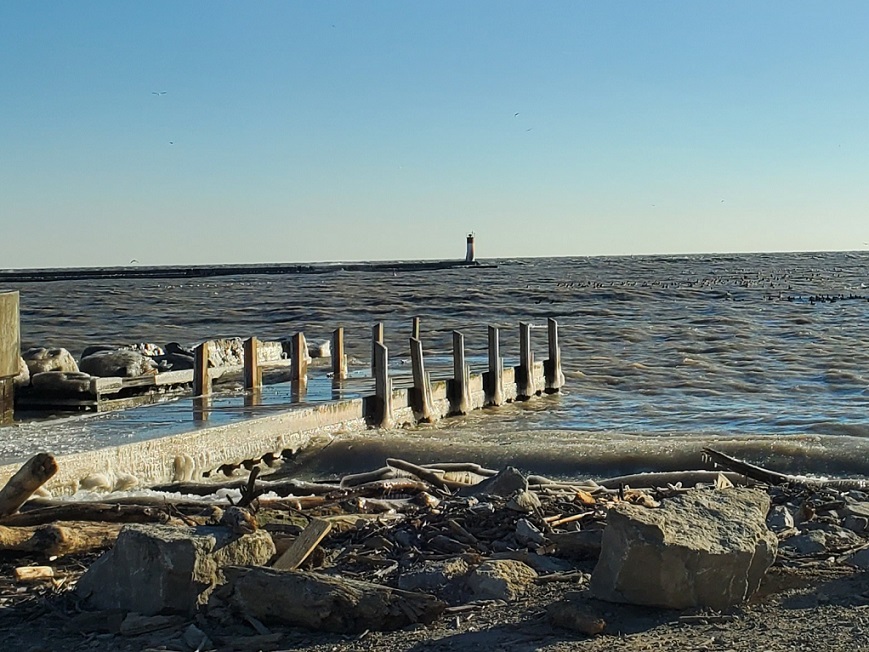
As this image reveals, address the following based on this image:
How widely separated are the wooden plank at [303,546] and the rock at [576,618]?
163 centimetres

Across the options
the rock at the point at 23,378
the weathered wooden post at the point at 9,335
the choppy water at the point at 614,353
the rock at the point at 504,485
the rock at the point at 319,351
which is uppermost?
the weathered wooden post at the point at 9,335

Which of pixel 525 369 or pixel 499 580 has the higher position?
pixel 499 580

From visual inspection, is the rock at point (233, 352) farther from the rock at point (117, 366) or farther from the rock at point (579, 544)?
the rock at point (579, 544)

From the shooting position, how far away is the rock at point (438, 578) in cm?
644

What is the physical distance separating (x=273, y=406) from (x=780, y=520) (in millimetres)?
9934

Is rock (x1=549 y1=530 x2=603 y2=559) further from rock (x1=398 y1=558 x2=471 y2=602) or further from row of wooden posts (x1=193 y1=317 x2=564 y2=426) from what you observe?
row of wooden posts (x1=193 y1=317 x2=564 y2=426)

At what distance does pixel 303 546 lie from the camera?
6.73 m

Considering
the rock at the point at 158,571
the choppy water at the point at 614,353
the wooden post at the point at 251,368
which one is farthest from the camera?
the wooden post at the point at 251,368

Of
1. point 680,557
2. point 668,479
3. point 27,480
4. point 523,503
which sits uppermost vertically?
point 27,480

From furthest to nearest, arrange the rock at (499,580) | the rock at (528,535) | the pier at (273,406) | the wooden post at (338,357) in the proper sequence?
the wooden post at (338,357) → the pier at (273,406) → the rock at (528,535) → the rock at (499,580)

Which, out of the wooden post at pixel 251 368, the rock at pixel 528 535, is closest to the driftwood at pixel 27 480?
the rock at pixel 528 535

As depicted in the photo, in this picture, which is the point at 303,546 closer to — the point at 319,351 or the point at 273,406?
the point at 273,406

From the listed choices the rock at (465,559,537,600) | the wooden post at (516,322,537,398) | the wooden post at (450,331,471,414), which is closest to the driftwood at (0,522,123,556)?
the rock at (465,559,537,600)

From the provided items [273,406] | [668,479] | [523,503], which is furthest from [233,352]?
[523,503]
